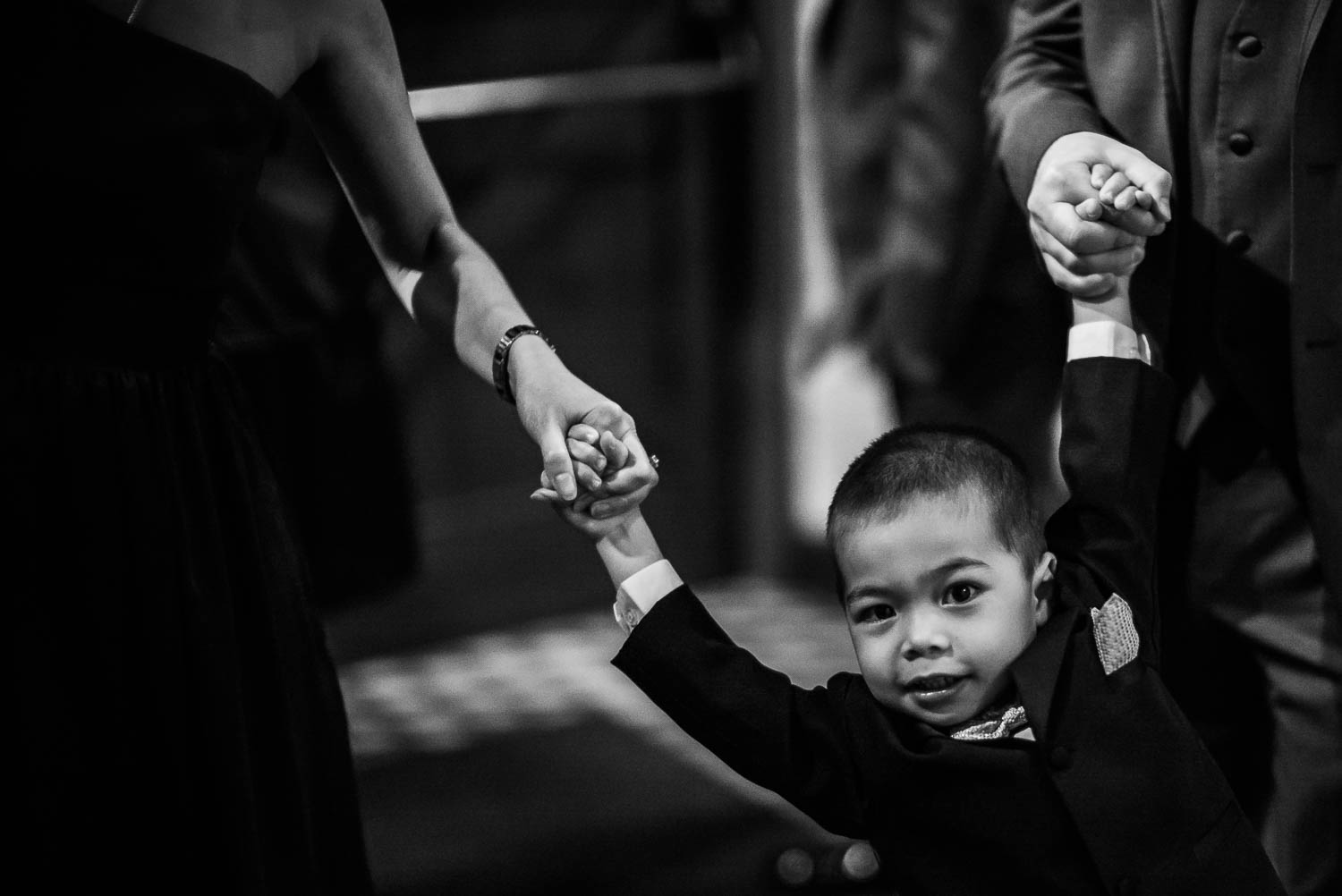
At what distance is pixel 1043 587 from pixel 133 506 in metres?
0.79

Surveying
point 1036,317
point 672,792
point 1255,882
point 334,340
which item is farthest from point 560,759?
point 1255,882

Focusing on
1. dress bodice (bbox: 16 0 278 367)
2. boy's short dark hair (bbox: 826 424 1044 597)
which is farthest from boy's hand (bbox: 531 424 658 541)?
dress bodice (bbox: 16 0 278 367)

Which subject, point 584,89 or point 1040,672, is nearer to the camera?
point 1040,672

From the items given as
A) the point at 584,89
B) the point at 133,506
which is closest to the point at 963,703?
the point at 133,506

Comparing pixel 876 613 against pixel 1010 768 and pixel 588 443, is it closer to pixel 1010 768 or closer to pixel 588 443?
pixel 1010 768

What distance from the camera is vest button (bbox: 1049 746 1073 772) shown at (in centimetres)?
137

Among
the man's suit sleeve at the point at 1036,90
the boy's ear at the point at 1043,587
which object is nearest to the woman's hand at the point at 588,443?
the boy's ear at the point at 1043,587

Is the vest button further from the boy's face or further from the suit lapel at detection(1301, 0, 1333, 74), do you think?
the suit lapel at detection(1301, 0, 1333, 74)

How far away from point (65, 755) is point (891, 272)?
2.14 meters

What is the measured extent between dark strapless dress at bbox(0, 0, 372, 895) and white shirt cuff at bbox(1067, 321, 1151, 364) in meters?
0.77

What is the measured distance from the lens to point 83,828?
1276 mm

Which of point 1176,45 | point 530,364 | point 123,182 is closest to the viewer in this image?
point 123,182

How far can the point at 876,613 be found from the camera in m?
1.41

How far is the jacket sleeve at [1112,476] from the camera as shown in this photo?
4.86ft
